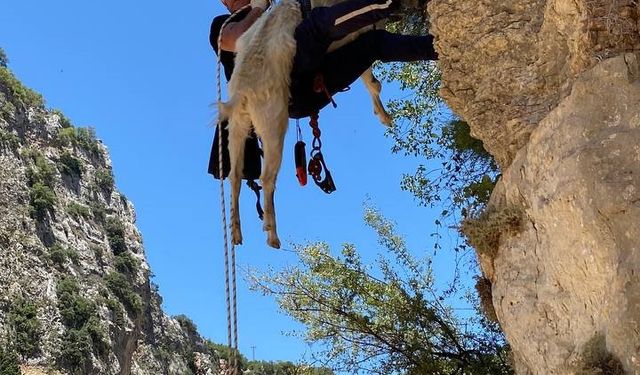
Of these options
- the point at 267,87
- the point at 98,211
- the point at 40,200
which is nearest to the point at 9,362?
the point at 40,200

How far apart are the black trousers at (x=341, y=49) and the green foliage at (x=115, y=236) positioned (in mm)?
71141

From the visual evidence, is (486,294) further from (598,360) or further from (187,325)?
(187,325)

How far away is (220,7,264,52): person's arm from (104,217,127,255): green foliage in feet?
232

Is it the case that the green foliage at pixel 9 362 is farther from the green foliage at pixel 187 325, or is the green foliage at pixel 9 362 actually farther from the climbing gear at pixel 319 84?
the climbing gear at pixel 319 84

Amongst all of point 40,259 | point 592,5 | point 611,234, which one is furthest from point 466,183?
point 40,259

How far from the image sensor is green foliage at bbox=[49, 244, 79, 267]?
6338cm

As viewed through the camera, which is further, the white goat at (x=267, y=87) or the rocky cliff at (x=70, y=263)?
the rocky cliff at (x=70, y=263)

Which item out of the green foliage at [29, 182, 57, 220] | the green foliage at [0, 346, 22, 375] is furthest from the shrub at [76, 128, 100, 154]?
the green foliage at [0, 346, 22, 375]

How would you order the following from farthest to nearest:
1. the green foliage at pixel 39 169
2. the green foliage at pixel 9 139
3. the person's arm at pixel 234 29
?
the green foliage at pixel 39 169, the green foliage at pixel 9 139, the person's arm at pixel 234 29

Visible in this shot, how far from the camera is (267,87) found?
620 cm

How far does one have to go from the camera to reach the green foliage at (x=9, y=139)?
67031 mm

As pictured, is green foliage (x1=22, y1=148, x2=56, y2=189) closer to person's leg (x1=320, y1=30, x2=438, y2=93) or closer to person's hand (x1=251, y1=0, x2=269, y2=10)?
person's hand (x1=251, y1=0, x2=269, y2=10)

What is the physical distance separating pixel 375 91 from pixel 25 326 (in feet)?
169

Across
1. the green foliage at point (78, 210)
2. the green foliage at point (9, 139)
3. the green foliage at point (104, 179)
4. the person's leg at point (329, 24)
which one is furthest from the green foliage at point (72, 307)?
the person's leg at point (329, 24)
